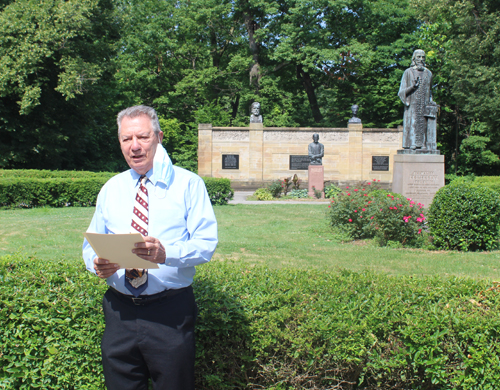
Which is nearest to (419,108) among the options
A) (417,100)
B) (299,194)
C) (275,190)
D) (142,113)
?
(417,100)

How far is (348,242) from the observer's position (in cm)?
994

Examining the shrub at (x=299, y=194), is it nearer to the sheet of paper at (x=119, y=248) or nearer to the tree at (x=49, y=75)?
the tree at (x=49, y=75)

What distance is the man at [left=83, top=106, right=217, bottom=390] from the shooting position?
8.14 ft

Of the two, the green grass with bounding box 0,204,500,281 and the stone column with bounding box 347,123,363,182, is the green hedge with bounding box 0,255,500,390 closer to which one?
the green grass with bounding box 0,204,500,281

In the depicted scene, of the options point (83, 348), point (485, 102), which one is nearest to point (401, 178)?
point (83, 348)

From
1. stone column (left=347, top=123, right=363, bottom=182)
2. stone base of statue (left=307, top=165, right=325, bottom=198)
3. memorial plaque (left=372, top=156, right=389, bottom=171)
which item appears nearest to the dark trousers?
stone base of statue (left=307, top=165, right=325, bottom=198)

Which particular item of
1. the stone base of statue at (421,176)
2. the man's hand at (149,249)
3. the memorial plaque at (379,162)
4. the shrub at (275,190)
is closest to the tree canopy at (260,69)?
the memorial plaque at (379,162)

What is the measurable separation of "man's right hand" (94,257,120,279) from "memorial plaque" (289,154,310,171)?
90.5 ft

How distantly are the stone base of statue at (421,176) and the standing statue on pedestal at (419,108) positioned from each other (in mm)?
298

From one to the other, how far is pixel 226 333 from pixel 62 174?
2002 centimetres

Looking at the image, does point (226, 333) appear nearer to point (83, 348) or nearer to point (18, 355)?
point (83, 348)

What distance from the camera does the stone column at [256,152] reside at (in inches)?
1162

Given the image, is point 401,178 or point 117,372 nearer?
point 117,372

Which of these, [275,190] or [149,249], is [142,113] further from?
[275,190]
